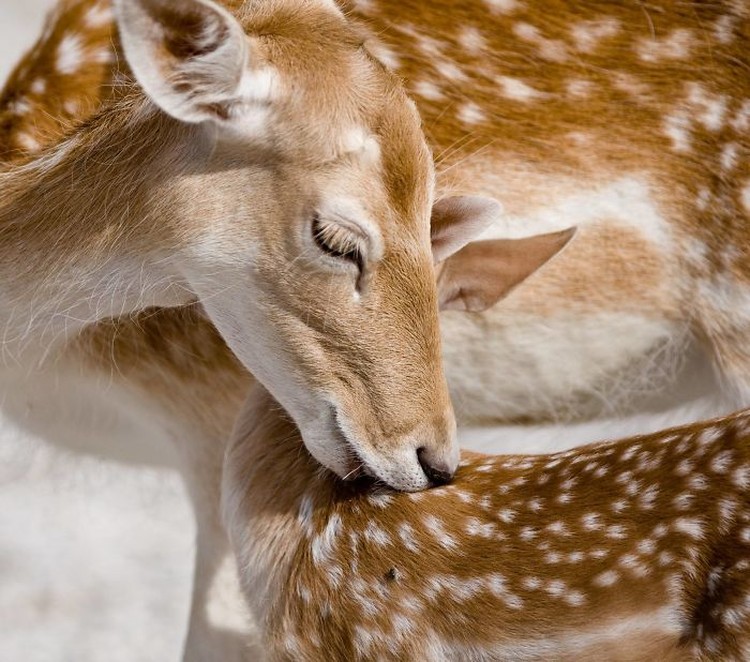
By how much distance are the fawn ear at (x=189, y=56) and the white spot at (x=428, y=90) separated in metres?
0.81

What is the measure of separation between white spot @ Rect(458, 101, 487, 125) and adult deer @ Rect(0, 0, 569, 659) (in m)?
0.43

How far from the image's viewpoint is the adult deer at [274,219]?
2330mm

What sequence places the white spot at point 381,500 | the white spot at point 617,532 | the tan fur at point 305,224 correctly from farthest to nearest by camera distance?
1. the white spot at point 381,500
2. the tan fur at point 305,224
3. the white spot at point 617,532

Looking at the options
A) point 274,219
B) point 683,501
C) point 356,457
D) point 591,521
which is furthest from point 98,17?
point 683,501

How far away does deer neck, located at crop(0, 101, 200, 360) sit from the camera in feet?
8.26

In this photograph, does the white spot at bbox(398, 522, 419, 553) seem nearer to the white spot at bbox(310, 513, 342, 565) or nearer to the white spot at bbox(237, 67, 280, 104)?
the white spot at bbox(310, 513, 342, 565)

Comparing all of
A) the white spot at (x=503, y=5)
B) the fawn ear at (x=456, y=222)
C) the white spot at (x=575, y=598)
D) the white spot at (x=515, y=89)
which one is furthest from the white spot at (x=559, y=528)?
the white spot at (x=503, y=5)

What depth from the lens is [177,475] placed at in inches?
136

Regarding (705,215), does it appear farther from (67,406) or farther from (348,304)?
(67,406)

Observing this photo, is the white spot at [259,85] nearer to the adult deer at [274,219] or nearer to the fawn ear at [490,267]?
the adult deer at [274,219]

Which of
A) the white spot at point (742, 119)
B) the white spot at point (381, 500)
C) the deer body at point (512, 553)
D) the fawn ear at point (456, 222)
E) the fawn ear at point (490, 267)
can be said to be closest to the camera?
the deer body at point (512, 553)

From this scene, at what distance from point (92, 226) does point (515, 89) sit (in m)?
1.02

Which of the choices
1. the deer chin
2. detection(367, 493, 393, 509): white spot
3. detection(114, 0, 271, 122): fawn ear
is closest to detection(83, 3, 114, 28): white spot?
detection(114, 0, 271, 122): fawn ear

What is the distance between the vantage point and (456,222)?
107 inches
